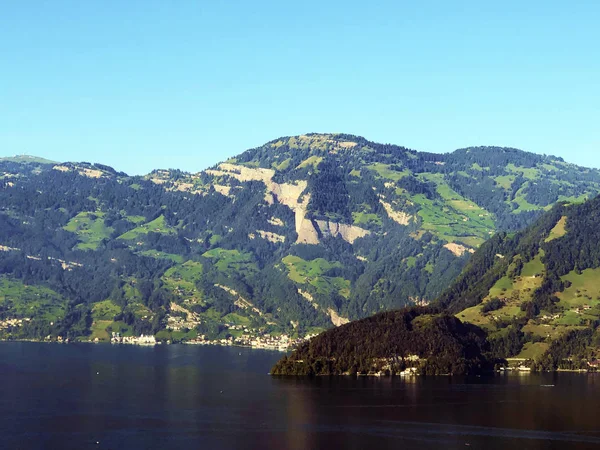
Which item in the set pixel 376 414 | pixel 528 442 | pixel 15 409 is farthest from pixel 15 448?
pixel 528 442

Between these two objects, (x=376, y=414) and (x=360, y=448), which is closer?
(x=360, y=448)

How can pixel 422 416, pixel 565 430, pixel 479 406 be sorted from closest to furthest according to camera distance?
pixel 565 430
pixel 422 416
pixel 479 406

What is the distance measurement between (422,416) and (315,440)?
2843 cm

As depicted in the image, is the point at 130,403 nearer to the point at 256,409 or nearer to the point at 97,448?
the point at 256,409

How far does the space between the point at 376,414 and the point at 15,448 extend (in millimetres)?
60522

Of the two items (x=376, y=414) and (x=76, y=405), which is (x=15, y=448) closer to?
(x=76, y=405)

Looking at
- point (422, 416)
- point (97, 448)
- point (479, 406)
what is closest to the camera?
point (97, 448)

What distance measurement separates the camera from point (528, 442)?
15475 centimetres

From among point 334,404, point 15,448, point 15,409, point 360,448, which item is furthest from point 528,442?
point 15,409

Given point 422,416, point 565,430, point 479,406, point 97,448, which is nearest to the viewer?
point 97,448

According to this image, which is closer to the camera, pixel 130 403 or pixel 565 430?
pixel 565 430

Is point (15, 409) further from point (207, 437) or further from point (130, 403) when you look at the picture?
point (207, 437)

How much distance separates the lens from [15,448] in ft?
491

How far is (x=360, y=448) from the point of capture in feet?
494
